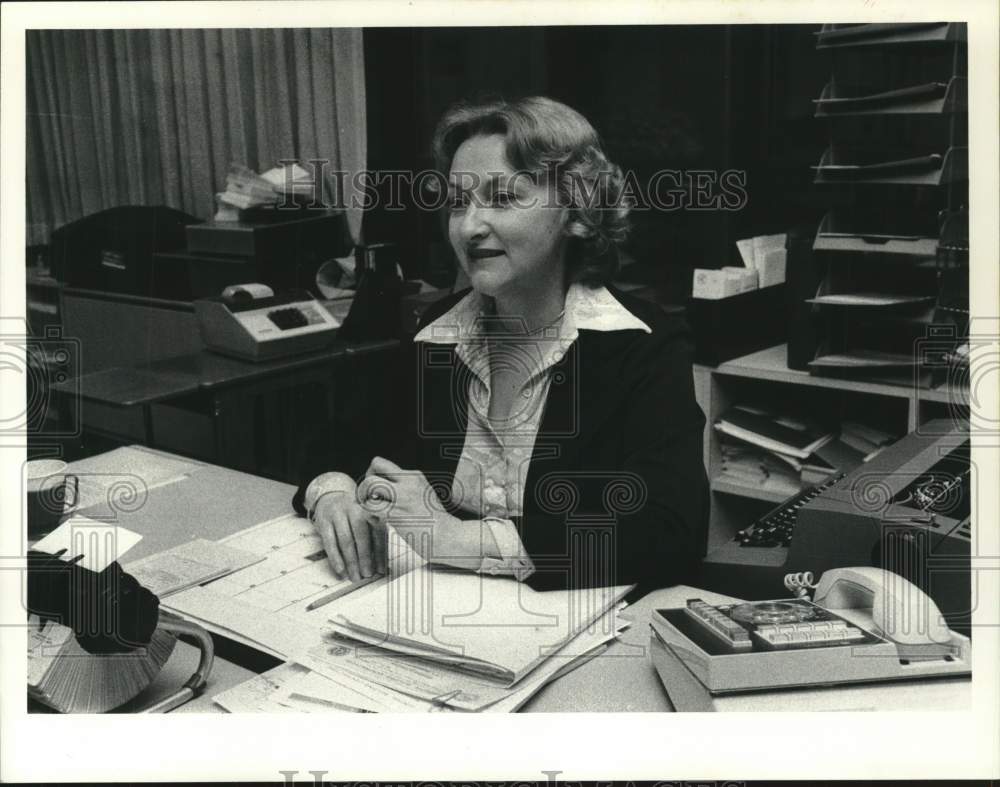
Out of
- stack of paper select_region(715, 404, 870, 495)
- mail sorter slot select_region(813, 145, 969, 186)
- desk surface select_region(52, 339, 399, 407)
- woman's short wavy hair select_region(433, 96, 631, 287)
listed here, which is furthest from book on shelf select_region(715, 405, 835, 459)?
desk surface select_region(52, 339, 399, 407)

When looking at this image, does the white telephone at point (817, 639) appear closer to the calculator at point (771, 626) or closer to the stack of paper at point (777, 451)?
the calculator at point (771, 626)

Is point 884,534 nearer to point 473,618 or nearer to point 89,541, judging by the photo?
point 473,618

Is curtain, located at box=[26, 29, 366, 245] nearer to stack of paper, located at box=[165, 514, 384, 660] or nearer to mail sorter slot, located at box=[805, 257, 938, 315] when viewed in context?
stack of paper, located at box=[165, 514, 384, 660]

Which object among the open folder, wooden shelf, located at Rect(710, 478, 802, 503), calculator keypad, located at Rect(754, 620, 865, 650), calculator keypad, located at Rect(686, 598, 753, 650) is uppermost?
calculator keypad, located at Rect(686, 598, 753, 650)

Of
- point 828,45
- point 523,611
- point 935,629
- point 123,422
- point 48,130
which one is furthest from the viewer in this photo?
point 123,422

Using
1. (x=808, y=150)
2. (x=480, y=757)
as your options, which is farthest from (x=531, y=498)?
(x=808, y=150)

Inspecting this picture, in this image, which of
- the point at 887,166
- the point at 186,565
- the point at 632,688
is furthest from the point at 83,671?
the point at 887,166

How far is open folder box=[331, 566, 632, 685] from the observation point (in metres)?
1.09

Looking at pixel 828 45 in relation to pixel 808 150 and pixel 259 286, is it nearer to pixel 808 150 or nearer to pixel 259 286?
→ pixel 808 150

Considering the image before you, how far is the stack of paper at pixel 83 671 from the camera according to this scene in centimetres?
109

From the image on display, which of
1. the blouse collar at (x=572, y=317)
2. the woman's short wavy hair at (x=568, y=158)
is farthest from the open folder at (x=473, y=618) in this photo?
the woman's short wavy hair at (x=568, y=158)

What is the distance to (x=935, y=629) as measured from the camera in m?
1.06

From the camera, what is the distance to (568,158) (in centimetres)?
142

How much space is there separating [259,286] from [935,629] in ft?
4.27
